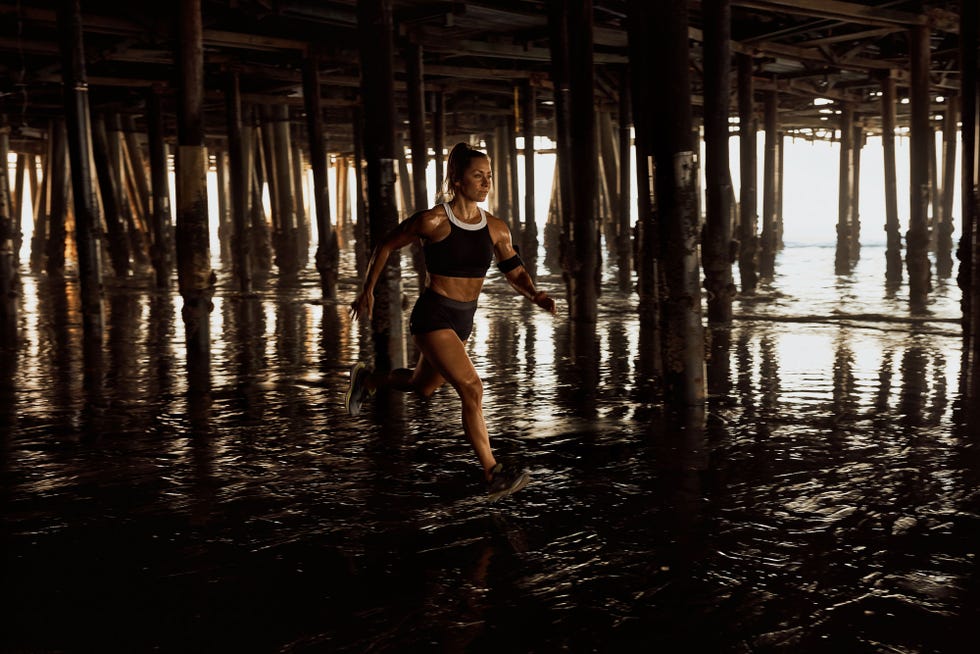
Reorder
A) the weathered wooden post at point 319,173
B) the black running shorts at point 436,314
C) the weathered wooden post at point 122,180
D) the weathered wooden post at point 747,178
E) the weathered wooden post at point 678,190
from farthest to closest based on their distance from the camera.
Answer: the weathered wooden post at point 122,180 → the weathered wooden post at point 747,178 → the weathered wooden post at point 319,173 → the weathered wooden post at point 678,190 → the black running shorts at point 436,314

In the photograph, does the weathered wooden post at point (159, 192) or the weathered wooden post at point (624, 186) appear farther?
the weathered wooden post at point (159, 192)

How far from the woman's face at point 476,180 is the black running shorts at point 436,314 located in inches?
18.3

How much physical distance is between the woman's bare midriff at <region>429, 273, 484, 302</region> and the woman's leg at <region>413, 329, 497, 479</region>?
16 cm

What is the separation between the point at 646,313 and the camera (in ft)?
34.4

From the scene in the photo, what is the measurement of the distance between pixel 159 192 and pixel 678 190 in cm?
1218

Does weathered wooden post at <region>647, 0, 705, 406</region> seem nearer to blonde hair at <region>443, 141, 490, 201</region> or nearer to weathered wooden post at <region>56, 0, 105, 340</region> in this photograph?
blonde hair at <region>443, 141, 490, 201</region>

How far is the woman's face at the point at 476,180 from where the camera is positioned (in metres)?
4.43

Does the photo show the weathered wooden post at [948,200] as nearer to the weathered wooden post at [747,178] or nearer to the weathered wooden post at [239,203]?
the weathered wooden post at [747,178]

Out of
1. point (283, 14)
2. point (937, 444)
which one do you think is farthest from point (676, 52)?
point (283, 14)

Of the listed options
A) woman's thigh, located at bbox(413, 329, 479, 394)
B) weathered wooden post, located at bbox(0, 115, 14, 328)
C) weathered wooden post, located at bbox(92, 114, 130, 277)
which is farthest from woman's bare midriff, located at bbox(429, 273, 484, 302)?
weathered wooden post, located at bbox(92, 114, 130, 277)

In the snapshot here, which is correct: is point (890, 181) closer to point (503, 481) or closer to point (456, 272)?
point (456, 272)

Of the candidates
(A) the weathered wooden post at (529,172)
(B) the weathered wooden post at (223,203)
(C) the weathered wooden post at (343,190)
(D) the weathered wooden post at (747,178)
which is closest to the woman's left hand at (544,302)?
(D) the weathered wooden post at (747,178)

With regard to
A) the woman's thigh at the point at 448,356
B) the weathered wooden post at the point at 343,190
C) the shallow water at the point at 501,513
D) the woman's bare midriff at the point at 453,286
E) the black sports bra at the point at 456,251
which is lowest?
the shallow water at the point at 501,513

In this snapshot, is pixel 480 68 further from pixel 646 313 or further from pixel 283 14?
pixel 646 313
